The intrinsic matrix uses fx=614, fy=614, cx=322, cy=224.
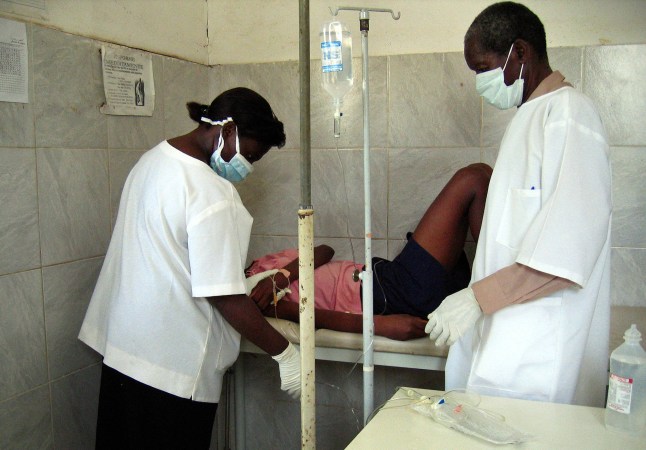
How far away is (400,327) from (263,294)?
19.0 inches

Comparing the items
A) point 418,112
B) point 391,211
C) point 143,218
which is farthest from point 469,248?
point 143,218

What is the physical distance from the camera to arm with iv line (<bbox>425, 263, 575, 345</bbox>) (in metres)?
1.34

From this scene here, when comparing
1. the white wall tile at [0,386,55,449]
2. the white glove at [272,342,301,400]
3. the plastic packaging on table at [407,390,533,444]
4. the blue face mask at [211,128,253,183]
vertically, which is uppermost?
the blue face mask at [211,128,253,183]

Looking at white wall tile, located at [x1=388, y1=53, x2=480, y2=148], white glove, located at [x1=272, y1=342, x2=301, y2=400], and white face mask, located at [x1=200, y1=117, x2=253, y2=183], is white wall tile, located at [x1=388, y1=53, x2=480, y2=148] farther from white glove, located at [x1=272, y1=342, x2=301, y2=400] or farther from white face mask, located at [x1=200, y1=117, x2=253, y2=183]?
white glove, located at [x1=272, y1=342, x2=301, y2=400]

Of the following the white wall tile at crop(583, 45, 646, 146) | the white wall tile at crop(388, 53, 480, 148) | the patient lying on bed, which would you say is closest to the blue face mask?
the patient lying on bed

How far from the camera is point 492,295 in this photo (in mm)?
1372

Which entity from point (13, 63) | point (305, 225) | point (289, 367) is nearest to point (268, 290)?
point (289, 367)

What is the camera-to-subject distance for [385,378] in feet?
8.09

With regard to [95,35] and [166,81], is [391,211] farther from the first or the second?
[95,35]

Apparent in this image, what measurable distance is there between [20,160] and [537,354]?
1391 millimetres

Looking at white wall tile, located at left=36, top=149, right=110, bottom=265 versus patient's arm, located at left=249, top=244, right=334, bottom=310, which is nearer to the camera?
white wall tile, located at left=36, top=149, right=110, bottom=265

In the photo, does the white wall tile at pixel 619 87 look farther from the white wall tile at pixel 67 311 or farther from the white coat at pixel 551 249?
the white wall tile at pixel 67 311

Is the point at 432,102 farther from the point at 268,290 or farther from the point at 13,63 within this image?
the point at 13,63

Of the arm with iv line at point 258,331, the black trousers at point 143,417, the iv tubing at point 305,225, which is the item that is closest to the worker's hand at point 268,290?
the arm with iv line at point 258,331
